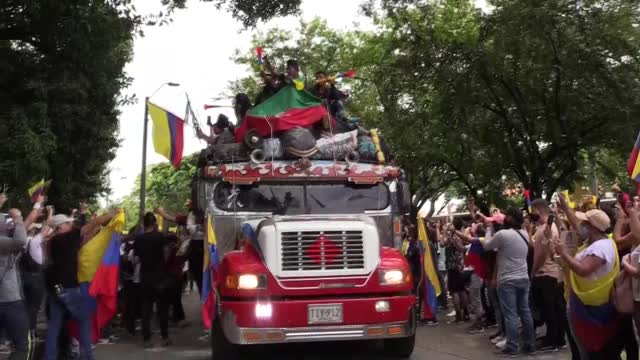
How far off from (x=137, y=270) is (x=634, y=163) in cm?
758

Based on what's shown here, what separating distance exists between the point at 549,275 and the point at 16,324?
21.4 feet

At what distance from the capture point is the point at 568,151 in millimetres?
20484

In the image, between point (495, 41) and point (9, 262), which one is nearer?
point (9, 262)

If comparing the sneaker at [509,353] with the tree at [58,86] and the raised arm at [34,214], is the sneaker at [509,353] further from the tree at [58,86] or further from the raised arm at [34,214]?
the tree at [58,86]

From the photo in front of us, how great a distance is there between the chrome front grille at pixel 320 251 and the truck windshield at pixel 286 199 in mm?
1019

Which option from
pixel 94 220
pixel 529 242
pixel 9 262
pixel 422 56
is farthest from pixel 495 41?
pixel 9 262

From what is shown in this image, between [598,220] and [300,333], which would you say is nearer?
[598,220]

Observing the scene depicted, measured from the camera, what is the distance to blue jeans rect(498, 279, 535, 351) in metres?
8.66

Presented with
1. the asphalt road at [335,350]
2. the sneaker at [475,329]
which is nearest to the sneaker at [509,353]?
the asphalt road at [335,350]

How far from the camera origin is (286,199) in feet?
28.7

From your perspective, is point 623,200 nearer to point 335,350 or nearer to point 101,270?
point 335,350

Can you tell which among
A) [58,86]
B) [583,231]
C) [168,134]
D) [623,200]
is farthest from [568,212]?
[58,86]

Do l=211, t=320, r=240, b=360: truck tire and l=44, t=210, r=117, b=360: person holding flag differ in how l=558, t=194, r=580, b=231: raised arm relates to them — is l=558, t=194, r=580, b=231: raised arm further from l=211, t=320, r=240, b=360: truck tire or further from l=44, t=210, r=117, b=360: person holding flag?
l=44, t=210, r=117, b=360: person holding flag

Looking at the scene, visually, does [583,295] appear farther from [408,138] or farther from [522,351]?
[408,138]
